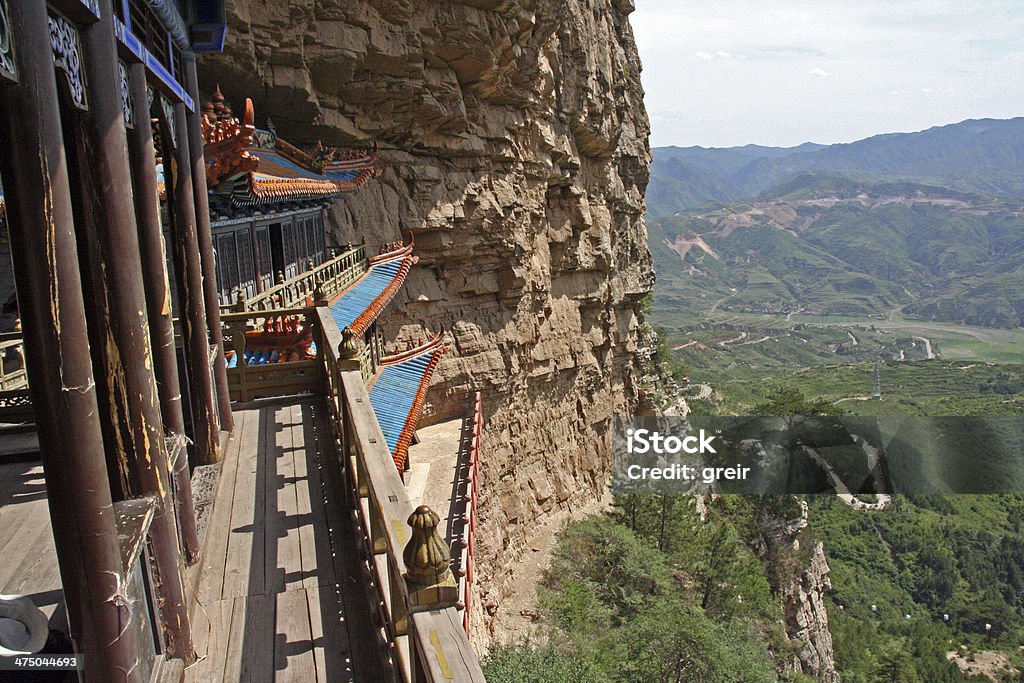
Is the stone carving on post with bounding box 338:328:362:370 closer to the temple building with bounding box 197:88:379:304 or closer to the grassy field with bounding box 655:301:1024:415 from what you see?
the temple building with bounding box 197:88:379:304

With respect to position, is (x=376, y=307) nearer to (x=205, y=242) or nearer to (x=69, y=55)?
(x=205, y=242)

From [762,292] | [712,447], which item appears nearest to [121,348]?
[712,447]

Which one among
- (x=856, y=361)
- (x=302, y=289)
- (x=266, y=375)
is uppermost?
(x=302, y=289)

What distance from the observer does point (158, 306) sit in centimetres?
390

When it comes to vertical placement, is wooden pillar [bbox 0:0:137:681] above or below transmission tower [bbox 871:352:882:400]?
above

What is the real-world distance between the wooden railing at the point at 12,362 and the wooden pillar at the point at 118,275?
2426mm

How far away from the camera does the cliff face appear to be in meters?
15.7

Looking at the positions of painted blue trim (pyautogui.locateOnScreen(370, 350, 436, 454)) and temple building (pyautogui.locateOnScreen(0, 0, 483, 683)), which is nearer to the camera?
temple building (pyautogui.locateOnScreen(0, 0, 483, 683))

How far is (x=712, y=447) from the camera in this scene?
35156mm

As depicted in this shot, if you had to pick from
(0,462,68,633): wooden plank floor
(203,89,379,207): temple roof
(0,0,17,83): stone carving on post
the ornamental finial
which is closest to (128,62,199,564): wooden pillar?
(0,462,68,633): wooden plank floor

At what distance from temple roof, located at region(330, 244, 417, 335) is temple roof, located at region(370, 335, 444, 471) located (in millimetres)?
693

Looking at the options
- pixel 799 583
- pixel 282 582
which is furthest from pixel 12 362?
pixel 799 583

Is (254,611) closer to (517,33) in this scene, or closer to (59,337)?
(59,337)

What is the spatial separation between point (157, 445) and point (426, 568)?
4.52ft
